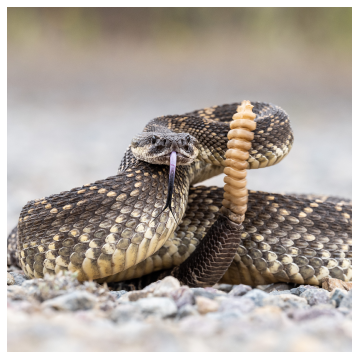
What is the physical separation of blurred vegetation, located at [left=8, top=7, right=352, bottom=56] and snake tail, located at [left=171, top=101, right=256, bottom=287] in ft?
A: 20.6

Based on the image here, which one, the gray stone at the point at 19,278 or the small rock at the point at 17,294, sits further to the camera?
the gray stone at the point at 19,278

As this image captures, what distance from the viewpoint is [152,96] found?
9570mm

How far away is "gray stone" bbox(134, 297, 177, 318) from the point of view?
1571mm

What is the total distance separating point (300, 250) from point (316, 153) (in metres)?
5.34

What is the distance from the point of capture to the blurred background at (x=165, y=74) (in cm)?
767

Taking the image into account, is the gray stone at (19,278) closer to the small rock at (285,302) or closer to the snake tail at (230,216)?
the snake tail at (230,216)

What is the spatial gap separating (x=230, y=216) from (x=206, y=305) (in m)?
0.78

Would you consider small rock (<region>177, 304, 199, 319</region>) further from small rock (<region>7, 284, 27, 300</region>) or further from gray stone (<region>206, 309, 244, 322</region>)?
small rock (<region>7, 284, 27, 300</region>)

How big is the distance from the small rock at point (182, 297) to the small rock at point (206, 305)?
41 millimetres

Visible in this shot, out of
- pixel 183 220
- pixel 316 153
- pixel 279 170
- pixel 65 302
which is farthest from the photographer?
pixel 316 153

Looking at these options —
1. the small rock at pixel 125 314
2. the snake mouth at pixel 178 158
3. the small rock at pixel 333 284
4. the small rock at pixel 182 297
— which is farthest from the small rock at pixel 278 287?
the small rock at pixel 125 314

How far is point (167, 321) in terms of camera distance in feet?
5.00

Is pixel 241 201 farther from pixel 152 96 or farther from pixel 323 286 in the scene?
pixel 152 96

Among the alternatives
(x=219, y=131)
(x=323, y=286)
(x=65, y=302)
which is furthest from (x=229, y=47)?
(x=65, y=302)
